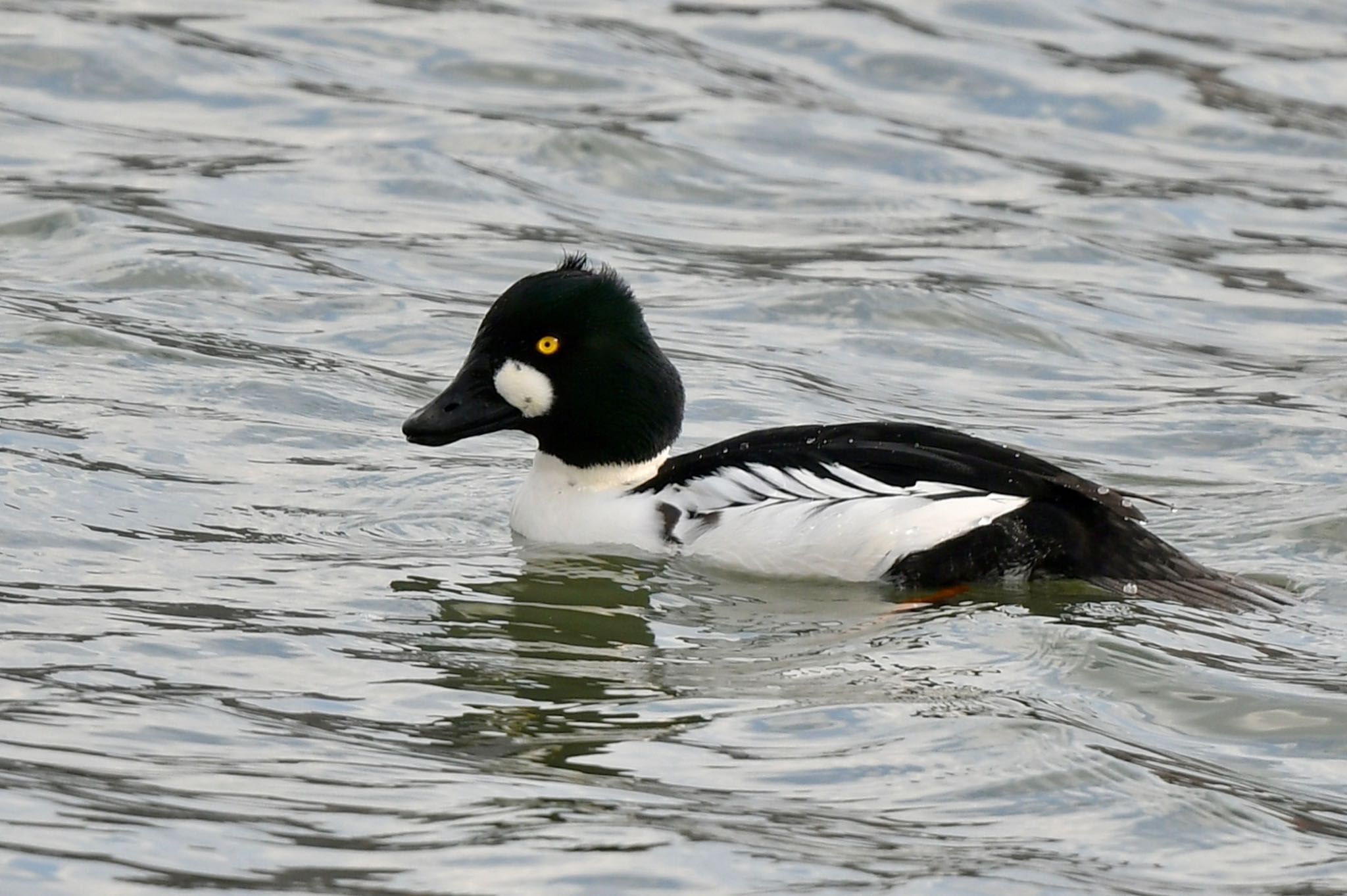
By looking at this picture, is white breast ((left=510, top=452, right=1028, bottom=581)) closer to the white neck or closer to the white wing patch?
the white wing patch

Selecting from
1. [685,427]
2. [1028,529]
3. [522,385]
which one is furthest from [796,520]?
[685,427]

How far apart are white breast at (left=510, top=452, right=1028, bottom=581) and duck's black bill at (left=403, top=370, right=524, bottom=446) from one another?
1.57 ft

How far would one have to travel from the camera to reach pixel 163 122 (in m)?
13.5

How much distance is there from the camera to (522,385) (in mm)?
7789

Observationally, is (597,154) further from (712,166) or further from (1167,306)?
(1167,306)

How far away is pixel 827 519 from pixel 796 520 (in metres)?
0.10

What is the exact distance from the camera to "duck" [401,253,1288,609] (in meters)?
7.24

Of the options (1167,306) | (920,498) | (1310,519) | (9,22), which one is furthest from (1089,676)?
(9,22)

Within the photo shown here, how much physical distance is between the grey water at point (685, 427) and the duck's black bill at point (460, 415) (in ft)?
1.36

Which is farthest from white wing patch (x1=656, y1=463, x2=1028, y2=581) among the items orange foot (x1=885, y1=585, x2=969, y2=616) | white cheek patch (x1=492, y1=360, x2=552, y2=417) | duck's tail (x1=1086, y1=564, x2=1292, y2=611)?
white cheek patch (x1=492, y1=360, x2=552, y2=417)

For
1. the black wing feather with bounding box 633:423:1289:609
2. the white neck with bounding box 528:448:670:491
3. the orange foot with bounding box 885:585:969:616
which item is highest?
the black wing feather with bounding box 633:423:1289:609

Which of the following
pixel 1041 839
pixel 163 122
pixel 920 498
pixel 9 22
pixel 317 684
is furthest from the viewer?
pixel 9 22

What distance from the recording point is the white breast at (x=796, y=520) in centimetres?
726

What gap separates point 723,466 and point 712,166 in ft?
21.2
